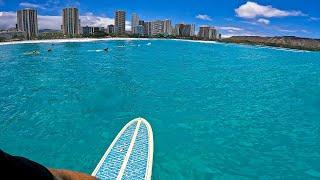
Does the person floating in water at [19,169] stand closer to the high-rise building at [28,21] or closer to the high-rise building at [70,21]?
the high-rise building at [28,21]

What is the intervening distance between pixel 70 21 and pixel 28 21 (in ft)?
69.5

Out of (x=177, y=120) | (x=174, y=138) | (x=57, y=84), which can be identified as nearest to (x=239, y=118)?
(x=177, y=120)

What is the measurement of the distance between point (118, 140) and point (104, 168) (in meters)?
1.92

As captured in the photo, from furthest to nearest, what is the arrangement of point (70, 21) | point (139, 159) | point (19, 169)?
1. point (70, 21)
2. point (139, 159)
3. point (19, 169)

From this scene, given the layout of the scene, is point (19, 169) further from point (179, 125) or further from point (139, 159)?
point (179, 125)

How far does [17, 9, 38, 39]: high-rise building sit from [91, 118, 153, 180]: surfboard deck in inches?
6506

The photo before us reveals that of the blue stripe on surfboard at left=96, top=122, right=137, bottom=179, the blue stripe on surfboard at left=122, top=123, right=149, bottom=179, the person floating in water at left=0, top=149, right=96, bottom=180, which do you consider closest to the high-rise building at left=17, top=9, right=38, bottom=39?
the blue stripe on surfboard at left=96, top=122, right=137, bottom=179

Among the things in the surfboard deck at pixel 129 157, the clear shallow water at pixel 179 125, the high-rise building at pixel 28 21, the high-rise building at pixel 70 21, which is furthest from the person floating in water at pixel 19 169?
the high-rise building at pixel 70 21

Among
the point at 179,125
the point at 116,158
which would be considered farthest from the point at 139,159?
the point at 179,125

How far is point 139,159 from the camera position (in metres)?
8.31

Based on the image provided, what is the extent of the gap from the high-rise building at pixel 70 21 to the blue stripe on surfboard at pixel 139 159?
174152 millimetres

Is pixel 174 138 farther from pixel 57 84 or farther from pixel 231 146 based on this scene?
pixel 57 84

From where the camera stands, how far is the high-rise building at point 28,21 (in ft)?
532

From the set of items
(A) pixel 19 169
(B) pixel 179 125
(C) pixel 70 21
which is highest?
(C) pixel 70 21
